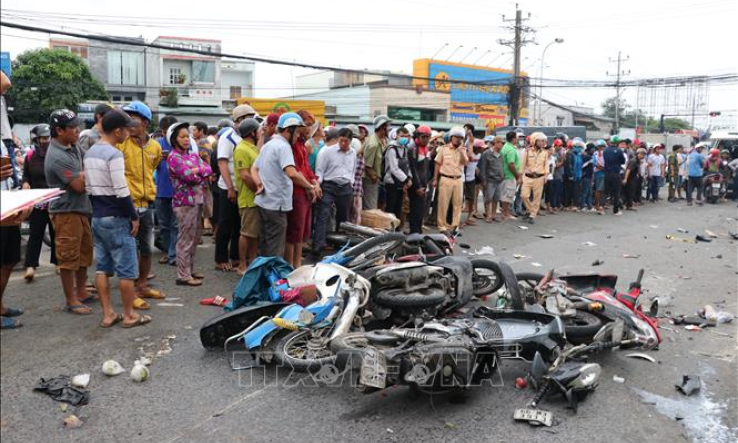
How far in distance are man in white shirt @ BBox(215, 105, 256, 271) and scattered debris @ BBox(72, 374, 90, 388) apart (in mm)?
3112

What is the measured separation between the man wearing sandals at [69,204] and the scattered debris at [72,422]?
80.3 inches

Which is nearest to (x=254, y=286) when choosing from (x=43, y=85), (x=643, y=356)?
(x=643, y=356)

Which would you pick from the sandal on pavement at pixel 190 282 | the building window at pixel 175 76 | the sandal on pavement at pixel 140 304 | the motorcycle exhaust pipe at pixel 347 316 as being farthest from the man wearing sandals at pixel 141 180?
the building window at pixel 175 76

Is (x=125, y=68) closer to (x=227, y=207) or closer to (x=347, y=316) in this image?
(x=227, y=207)

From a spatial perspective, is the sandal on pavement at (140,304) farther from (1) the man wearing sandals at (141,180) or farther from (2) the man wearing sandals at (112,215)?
(2) the man wearing sandals at (112,215)

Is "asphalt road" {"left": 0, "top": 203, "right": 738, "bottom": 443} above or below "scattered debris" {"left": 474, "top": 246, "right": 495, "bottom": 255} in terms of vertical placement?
below

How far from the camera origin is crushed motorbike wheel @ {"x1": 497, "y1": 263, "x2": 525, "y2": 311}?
5102mm

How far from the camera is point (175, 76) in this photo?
55.3m

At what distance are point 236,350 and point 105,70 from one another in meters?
55.1

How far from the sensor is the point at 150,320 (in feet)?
17.5

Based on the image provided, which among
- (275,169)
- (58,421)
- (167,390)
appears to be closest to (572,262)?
(275,169)

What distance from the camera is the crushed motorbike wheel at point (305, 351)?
4125 mm

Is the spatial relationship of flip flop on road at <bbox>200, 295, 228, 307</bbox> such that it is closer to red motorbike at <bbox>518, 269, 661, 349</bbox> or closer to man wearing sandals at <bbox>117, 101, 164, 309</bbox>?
man wearing sandals at <bbox>117, 101, 164, 309</bbox>

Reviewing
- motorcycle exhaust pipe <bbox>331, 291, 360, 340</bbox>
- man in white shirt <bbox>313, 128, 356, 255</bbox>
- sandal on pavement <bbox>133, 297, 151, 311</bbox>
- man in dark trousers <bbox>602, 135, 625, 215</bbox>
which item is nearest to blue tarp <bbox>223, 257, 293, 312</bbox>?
sandal on pavement <bbox>133, 297, 151, 311</bbox>
